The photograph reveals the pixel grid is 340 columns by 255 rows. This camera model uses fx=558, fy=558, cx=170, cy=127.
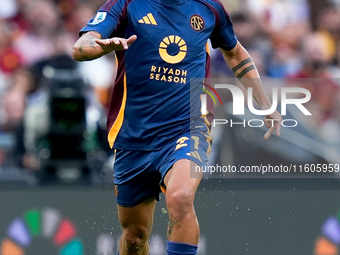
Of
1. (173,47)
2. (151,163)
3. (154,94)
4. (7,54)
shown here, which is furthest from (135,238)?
(7,54)

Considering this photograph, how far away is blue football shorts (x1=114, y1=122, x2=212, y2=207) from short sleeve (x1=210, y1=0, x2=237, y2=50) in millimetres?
762

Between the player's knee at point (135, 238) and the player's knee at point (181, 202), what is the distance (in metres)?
0.81

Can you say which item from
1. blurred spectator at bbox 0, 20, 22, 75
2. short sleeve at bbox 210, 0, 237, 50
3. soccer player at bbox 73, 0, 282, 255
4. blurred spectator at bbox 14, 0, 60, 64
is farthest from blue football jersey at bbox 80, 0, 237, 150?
blurred spectator at bbox 0, 20, 22, 75

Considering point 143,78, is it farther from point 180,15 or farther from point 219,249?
point 219,249

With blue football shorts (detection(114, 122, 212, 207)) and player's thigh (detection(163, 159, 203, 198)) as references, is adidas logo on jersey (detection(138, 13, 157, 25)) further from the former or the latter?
player's thigh (detection(163, 159, 203, 198))

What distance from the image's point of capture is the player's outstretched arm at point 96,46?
3.18 m

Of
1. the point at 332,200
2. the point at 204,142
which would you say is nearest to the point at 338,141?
the point at 332,200

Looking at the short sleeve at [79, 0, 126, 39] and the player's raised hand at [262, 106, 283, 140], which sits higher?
the short sleeve at [79, 0, 126, 39]

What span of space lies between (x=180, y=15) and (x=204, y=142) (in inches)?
36.3

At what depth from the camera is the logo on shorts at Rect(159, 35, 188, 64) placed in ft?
12.8

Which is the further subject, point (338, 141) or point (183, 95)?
point (338, 141)

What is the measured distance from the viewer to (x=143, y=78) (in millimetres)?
3943

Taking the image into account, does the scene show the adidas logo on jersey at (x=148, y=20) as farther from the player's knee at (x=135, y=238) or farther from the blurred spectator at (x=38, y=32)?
the blurred spectator at (x=38, y=32)

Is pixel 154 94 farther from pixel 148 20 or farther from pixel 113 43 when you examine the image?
pixel 113 43
